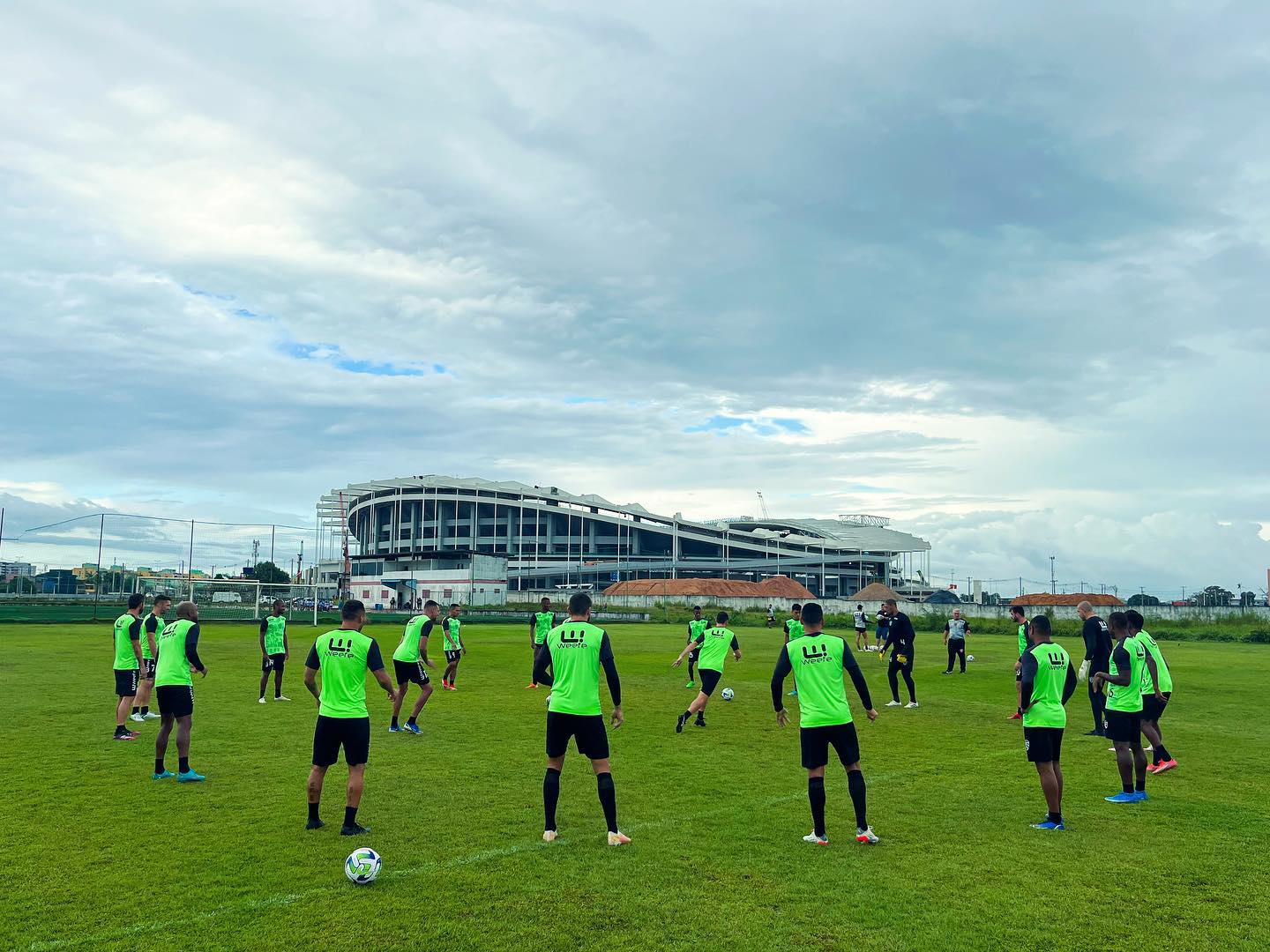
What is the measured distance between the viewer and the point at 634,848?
8438 millimetres

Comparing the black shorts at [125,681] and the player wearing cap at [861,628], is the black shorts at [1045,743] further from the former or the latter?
the player wearing cap at [861,628]

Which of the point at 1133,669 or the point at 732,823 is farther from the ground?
the point at 1133,669

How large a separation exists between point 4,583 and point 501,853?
7772 centimetres

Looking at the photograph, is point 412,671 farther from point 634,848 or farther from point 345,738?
point 634,848

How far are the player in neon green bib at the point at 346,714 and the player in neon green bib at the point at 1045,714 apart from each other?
21.8 ft

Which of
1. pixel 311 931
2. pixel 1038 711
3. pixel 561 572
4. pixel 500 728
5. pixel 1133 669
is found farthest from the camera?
pixel 561 572

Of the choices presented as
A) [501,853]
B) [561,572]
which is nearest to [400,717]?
[501,853]

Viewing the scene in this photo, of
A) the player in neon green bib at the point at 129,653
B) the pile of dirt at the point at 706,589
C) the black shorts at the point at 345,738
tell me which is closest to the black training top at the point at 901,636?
the black shorts at the point at 345,738

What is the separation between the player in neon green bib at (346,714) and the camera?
28.4 feet

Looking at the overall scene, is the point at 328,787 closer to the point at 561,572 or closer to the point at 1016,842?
the point at 1016,842

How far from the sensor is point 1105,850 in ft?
27.9

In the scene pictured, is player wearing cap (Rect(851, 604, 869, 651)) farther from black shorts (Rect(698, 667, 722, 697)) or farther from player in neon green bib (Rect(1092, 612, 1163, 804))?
player in neon green bib (Rect(1092, 612, 1163, 804))

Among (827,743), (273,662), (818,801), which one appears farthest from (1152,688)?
(273,662)

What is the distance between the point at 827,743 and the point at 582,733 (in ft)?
7.91
